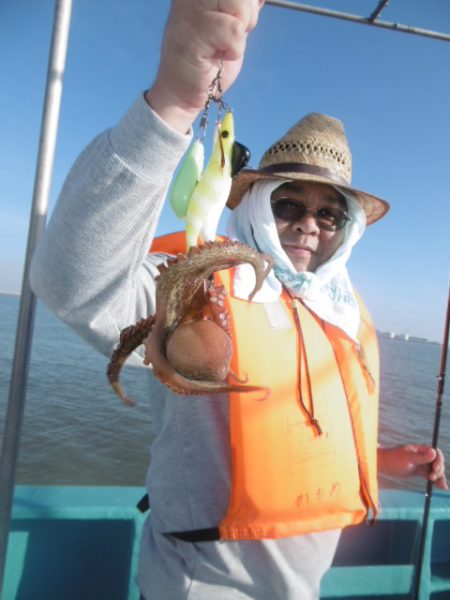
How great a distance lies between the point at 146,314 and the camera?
2.32 metres

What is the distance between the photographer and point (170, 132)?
1604 mm

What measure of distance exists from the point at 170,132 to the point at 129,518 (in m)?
3.73

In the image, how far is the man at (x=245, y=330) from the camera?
1.64m

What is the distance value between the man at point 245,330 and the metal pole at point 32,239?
2.42ft

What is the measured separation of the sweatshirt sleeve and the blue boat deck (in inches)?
111

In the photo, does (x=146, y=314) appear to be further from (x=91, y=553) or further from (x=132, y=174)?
(x=91, y=553)

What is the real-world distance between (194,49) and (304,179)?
1.58 meters

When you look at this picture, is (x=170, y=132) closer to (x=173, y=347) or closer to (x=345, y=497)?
(x=173, y=347)

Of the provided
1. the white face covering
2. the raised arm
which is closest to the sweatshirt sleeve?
the raised arm

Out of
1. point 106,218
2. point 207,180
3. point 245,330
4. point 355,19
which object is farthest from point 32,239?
point 355,19

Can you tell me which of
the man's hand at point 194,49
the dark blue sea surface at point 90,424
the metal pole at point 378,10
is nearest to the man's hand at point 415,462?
the dark blue sea surface at point 90,424

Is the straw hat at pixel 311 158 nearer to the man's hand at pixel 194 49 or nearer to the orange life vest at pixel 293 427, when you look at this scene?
the orange life vest at pixel 293 427

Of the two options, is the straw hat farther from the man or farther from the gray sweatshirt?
the gray sweatshirt

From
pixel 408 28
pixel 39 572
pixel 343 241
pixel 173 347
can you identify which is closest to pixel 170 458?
pixel 173 347
